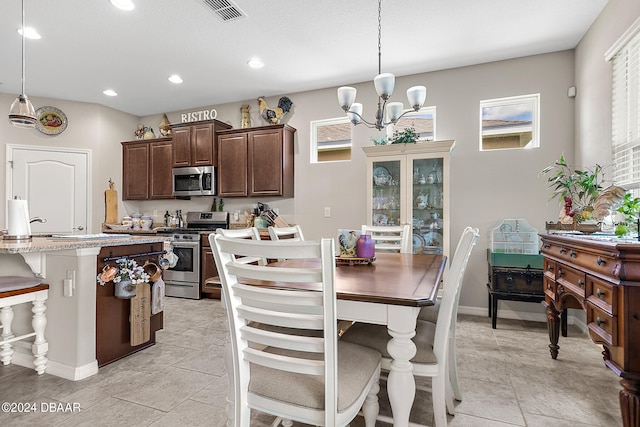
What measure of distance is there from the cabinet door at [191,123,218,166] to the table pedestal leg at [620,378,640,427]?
4.60 metres

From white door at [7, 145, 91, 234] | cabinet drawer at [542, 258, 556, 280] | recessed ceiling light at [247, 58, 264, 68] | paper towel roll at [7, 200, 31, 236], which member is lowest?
cabinet drawer at [542, 258, 556, 280]

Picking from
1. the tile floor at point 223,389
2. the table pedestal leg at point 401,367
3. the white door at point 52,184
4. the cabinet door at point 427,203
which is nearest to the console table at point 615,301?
the tile floor at point 223,389

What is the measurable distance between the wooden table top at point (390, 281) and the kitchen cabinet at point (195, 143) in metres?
3.16

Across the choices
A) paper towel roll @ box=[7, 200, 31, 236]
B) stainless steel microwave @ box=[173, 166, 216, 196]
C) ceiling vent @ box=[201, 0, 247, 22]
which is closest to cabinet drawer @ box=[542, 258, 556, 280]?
ceiling vent @ box=[201, 0, 247, 22]

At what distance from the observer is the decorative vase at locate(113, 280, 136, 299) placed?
2.32m

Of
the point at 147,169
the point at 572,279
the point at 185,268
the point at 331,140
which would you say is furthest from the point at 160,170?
the point at 572,279

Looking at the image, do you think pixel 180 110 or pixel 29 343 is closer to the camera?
pixel 29 343

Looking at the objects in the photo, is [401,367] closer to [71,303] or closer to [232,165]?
[71,303]

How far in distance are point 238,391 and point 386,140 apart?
125 inches

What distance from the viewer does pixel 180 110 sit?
5.32m

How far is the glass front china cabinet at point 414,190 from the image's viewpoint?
346 centimetres

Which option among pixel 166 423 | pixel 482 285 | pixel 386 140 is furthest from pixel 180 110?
pixel 482 285

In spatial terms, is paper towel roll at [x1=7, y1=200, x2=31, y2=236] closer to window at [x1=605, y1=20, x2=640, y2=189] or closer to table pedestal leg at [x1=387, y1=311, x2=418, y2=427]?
table pedestal leg at [x1=387, y1=311, x2=418, y2=427]

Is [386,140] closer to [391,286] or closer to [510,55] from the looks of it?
[510,55]
